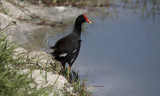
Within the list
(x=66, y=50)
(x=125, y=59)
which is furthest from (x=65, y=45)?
(x=125, y=59)

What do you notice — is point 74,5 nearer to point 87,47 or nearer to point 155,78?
point 87,47

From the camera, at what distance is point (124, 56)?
643cm

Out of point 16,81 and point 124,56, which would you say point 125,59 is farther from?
point 16,81

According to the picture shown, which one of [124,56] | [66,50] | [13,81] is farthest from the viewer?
[124,56]

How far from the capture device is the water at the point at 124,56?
17.4ft

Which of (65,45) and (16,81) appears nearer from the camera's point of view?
(16,81)

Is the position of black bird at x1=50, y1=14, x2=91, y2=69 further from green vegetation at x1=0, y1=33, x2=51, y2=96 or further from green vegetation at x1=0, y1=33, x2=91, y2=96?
green vegetation at x1=0, y1=33, x2=51, y2=96

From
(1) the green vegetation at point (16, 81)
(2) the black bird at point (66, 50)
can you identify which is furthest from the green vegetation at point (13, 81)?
(2) the black bird at point (66, 50)

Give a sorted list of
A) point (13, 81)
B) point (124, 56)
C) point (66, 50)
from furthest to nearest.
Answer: point (124, 56) < point (66, 50) < point (13, 81)

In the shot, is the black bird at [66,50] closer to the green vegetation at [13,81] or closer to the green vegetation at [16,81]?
the green vegetation at [16,81]

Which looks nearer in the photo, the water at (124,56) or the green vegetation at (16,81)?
the green vegetation at (16,81)

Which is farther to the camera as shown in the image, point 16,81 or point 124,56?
point 124,56

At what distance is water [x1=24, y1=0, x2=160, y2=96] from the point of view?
17.4ft

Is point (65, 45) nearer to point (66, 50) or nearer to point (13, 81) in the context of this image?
point (66, 50)
